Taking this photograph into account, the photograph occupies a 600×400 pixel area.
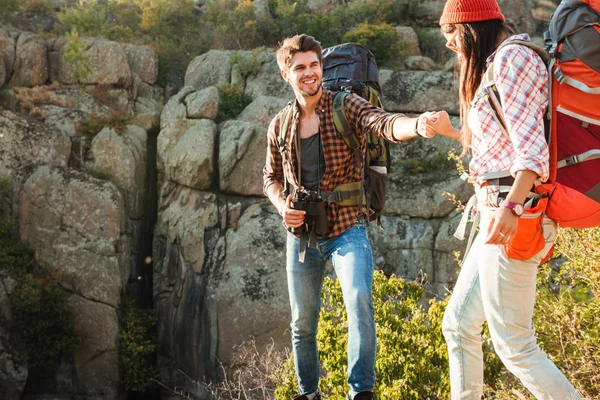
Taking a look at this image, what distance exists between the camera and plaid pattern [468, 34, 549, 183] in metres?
2.76

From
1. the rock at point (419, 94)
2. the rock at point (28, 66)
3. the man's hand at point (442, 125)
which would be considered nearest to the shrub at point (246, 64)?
the rock at point (419, 94)

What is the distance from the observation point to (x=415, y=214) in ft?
59.9

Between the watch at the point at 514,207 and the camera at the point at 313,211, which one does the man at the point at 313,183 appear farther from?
the watch at the point at 514,207

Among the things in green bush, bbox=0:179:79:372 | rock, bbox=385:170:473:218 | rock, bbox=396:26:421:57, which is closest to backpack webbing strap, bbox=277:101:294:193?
rock, bbox=385:170:473:218

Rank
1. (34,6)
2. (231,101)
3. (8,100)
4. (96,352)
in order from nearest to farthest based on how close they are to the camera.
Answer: (96,352) → (8,100) → (231,101) → (34,6)

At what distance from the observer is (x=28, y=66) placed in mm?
20891

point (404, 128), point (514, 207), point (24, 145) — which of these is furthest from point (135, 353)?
point (514, 207)

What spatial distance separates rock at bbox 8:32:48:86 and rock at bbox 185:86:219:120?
4.56 metres

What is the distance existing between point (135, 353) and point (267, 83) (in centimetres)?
818

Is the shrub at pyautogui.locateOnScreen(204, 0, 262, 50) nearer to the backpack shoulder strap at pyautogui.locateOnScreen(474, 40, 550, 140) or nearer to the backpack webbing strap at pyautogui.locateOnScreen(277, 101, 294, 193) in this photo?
the backpack webbing strap at pyautogui.locateOnScreen(277, 101, 294, 193)

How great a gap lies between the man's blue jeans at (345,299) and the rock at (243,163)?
14190mm

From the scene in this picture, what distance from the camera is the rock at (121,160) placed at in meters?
19.1

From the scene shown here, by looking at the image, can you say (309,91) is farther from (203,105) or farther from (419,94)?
(419,94)

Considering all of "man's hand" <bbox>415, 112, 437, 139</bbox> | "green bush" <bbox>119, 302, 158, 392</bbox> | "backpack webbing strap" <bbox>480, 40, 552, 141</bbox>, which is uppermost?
"backpack webbing strap" <bbox>480, 40, 552, 141</bbox>
